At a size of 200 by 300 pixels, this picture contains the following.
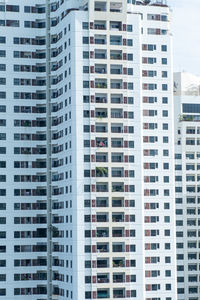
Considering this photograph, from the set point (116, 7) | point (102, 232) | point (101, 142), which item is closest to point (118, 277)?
point (102, 232)

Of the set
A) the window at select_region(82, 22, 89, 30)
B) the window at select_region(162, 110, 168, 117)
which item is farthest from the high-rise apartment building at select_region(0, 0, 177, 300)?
the window at select_region(82, 22, 89, 30)

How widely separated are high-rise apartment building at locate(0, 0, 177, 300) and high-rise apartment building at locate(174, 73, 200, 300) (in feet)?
95.5

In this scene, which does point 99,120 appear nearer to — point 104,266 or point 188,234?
point 104,266

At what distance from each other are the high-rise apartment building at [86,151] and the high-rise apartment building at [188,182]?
29.1m

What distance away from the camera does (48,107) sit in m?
117

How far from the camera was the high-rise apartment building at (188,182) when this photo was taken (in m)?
142

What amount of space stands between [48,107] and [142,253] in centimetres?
2674

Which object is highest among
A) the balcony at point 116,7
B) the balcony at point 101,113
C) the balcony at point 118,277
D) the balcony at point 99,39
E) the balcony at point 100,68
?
the balcony at point 116,7

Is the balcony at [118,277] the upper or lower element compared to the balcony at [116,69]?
lower

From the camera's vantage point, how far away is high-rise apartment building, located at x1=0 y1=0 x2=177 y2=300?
10438cm

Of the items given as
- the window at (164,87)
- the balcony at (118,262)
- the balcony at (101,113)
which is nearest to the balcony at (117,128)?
the balcony at (101,113)

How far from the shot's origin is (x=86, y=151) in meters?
105

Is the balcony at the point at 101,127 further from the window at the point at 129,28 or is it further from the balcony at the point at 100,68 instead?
the window at the point at 129,28

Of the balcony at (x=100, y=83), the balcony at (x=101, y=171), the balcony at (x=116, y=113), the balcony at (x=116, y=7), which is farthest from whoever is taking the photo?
the balcony at (x=116, y=7)
